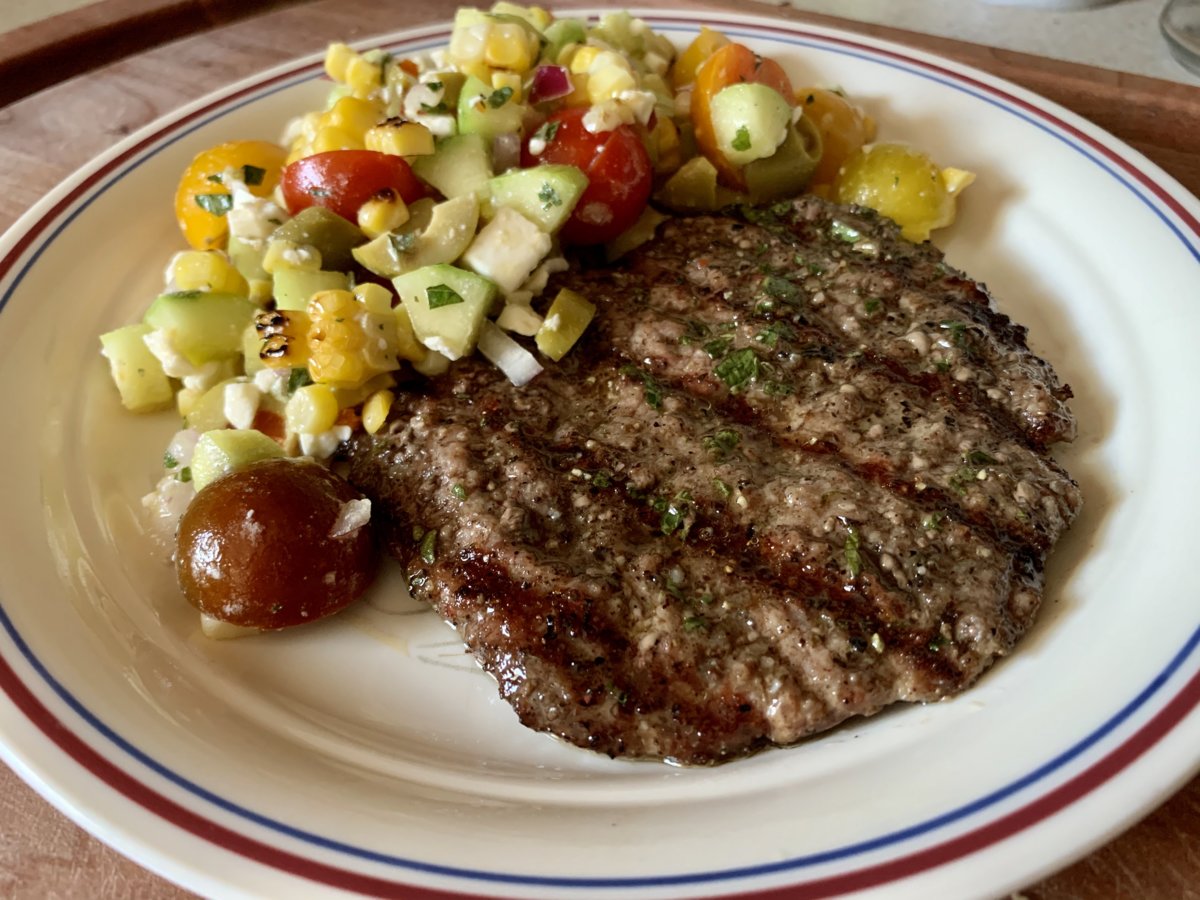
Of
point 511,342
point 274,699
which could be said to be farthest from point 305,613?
point 511,342

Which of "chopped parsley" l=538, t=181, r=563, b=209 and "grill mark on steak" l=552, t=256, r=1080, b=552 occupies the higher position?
"chopped parsley" l=538, t=181, r=563, b=209

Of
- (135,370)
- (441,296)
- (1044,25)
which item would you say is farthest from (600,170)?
(1044,25)

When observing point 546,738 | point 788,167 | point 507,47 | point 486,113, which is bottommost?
point 546,738

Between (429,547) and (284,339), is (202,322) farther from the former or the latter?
(429,547)

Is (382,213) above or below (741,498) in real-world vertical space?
above

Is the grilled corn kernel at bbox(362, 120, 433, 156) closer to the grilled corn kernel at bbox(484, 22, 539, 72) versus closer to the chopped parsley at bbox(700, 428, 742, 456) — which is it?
the grilled corn kernel at bbox(484, 22, 539, 72)

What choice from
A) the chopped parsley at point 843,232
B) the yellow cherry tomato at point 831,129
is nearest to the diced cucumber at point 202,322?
the chopped parsley at point 843,232

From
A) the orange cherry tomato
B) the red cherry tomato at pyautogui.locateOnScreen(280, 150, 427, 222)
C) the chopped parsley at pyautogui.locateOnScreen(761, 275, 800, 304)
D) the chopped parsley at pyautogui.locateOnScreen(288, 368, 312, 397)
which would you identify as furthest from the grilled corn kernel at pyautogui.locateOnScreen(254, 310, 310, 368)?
the orange cherry tomato
